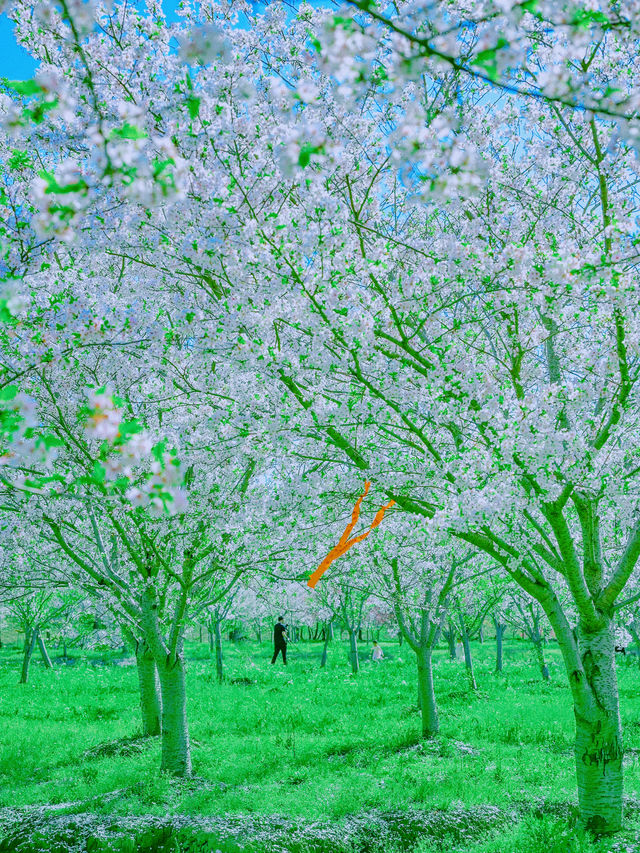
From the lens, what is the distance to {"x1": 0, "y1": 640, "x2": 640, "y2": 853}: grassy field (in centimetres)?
855

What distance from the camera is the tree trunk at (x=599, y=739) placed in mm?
6984

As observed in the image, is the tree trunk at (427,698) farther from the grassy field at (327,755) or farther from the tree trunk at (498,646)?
the tree trunk at (498,646)

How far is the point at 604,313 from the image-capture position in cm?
590

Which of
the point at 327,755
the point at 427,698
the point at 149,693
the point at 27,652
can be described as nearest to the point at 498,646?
the point at 427,698

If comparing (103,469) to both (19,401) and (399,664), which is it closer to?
(19,401)

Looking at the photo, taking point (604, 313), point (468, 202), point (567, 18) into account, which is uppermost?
point (468, 202)

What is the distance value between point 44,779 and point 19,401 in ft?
34.9

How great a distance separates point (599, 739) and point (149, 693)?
9.87 metres

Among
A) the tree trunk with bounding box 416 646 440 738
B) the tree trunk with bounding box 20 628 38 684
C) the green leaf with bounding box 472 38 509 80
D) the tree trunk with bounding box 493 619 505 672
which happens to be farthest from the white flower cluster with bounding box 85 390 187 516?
the tree trunk with bounding box 493 619 505 672

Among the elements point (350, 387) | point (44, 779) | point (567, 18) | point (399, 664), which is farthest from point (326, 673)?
point (567, 18)

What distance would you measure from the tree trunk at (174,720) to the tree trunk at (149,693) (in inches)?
120

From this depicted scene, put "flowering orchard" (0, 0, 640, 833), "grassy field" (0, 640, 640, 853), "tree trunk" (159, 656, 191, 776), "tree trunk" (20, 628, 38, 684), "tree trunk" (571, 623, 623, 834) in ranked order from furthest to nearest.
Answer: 1. "tree trunk" (20, 628, 38, 684)
2. "tree trunk" (159, 656, 191, 776)
3. "grassy field" (0, 640, 640, 853)
4. "tree trunk" (571, 623, 623, 834)
5. "flowering orchard" (0, 0, 640, 833)

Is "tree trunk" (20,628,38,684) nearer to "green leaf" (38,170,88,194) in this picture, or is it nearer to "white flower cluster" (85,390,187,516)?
"white flower cluster" (85,390,187,516)

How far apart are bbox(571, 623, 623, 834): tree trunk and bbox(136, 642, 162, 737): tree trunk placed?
29.4 ft
